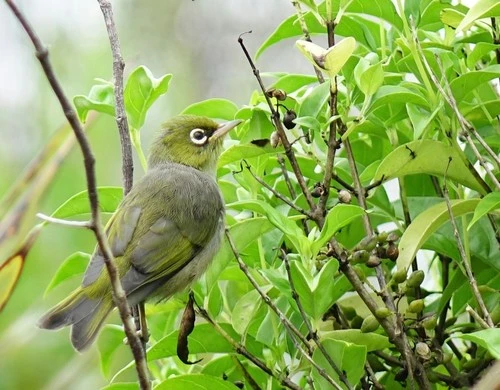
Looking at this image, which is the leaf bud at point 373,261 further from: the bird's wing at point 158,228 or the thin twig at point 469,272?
the bird's wing at point 158,228

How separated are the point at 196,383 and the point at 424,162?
65cm

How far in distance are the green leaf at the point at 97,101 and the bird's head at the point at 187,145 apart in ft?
2.74

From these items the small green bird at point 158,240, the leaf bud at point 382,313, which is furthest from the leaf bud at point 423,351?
the small green bird at point 158,240

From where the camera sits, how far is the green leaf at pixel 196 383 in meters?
1.85

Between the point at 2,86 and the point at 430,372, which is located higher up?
the point at 2,86

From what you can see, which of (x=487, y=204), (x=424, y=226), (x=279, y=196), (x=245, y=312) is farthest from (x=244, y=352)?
(x=487, y=204)

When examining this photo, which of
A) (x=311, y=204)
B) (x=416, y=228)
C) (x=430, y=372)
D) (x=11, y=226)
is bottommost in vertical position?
(x=430, y=372)

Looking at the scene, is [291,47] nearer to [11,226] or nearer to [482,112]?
[482,112]

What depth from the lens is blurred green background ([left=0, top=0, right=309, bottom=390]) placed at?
353 centimetres

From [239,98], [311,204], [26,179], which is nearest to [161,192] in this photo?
[311,204]

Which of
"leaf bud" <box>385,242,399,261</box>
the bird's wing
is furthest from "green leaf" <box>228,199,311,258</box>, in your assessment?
the bird's wing

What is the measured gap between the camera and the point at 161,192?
105 inches

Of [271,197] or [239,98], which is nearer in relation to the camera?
[271,197]

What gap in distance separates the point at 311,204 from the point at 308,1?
0.43m
